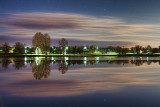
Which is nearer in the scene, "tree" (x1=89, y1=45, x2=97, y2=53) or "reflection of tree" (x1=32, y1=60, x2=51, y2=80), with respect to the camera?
"reflection of tree" (x1=32, y1=60, x2=51, y2=80)

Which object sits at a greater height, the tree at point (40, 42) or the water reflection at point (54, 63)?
the tree at point (40, 42)

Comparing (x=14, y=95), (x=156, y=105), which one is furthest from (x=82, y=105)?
(x=14, y=95)

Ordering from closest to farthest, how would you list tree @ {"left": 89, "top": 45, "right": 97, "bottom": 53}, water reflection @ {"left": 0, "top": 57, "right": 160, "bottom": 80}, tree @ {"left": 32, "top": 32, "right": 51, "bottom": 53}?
water reflection @ {"left": 0, "top": 57, "right": 160, "bottom": 80}, tree @ {"left": 32, "top": 32, "right": 51, "bottom": 53}, tree @ {"left": 89, "top": 45, "right": 97, "bottom": 53}

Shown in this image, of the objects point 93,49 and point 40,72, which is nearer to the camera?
point 40,72

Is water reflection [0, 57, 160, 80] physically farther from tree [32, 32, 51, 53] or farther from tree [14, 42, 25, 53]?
tree [14, 42, 25, 53]

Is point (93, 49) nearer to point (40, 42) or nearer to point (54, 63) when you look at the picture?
point (40, 42)

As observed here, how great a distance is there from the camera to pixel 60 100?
10.8 meters

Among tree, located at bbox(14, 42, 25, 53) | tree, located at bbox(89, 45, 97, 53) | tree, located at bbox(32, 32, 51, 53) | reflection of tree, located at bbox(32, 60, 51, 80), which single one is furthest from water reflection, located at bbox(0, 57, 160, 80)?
tree, located at bbox(89, 45, 97, 53)

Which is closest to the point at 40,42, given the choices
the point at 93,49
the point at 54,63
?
the point at 93,49

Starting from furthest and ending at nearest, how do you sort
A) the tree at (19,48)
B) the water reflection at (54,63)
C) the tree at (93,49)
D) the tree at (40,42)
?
the tree at (93,49) → the tree at (19,48) → the tree at (40,42) → the water reflection at (54,63)

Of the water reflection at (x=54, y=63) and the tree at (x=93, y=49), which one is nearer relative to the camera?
the water reflection at (x=54, y=63)

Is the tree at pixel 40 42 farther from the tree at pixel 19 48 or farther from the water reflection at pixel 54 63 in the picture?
the water reflection at pixel 54 63

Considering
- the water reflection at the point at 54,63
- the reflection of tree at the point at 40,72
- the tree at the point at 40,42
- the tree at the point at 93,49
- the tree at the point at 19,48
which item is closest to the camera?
the reflection of tree at the point at 40,72

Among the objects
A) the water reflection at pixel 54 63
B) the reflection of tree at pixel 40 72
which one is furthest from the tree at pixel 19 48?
the reflection of tree at pixel 40 72
